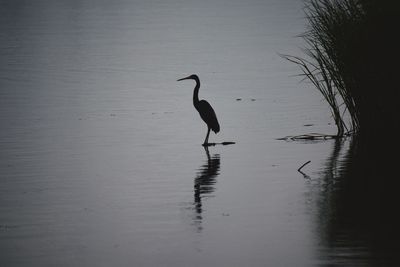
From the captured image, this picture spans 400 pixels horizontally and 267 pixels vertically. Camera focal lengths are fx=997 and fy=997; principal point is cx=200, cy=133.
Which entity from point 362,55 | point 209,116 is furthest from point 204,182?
point 209,116

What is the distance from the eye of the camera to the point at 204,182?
11820mm

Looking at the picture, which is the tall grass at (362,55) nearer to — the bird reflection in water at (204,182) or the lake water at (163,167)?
the lake water at (163,167)

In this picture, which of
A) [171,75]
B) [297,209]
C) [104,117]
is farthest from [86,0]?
[297,209]

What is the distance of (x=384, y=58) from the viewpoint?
1298cm

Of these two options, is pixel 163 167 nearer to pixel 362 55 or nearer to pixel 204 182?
pixel 204 182

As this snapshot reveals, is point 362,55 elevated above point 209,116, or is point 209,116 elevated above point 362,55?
point 362,55

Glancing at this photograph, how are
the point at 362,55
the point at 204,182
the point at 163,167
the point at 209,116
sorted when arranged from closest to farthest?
the point at 204,182 < the point at 163,167 < the point at 362,55 < the point at 209,116

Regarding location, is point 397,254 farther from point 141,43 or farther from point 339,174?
point 141,43

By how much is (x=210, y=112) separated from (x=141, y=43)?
966 inches

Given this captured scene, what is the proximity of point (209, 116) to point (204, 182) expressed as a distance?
4.54 metres

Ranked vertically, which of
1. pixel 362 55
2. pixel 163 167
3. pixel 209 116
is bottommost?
pixel 163 167

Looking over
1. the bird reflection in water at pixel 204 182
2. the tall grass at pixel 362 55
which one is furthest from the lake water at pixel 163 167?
the tall grass at pixel 362 55

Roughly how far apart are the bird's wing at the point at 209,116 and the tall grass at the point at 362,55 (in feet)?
8.34

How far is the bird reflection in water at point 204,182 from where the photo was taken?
996cm
